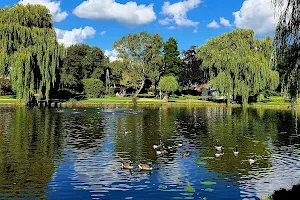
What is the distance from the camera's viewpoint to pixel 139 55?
83.0 meters

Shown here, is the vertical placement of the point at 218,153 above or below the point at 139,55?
below

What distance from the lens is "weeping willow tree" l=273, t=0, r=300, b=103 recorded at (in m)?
13.3

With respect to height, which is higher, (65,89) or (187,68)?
(187,68)

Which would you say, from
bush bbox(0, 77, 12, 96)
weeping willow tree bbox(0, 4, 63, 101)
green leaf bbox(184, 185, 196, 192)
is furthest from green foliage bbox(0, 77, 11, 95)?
green leaf bbox(184, 185, 196, 192)

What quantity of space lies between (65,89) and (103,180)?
67.6m

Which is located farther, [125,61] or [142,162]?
[125,61]

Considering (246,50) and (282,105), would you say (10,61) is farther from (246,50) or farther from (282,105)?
(282,105)

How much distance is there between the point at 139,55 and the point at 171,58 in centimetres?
924

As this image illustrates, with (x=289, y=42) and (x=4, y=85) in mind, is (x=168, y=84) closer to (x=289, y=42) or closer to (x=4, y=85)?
(x=4, y=85)

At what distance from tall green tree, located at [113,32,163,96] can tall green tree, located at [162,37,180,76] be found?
4978 mm

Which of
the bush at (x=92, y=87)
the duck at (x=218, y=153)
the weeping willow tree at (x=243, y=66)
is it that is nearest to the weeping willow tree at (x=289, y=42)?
the duck at (x=218, y=153)

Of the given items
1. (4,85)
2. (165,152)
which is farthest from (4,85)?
(165,152)

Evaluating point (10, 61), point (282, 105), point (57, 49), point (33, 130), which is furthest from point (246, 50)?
point (33, 130)

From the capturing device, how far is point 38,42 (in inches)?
2122
